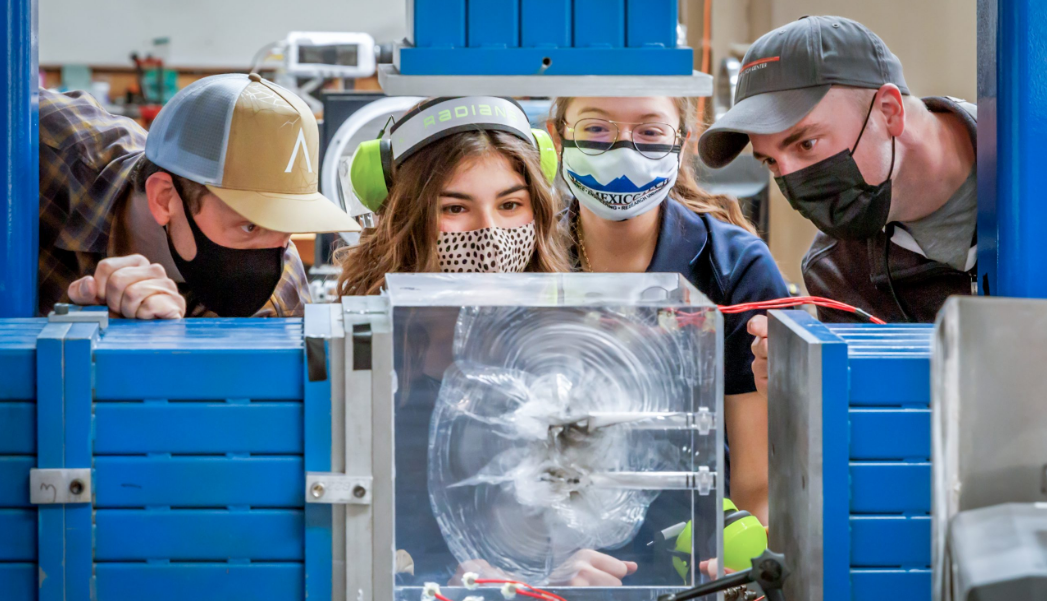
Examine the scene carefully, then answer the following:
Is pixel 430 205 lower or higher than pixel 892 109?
lower

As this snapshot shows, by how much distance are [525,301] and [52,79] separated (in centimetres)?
697

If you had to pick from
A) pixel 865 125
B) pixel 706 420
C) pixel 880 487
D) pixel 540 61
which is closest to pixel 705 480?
pixel 706 420

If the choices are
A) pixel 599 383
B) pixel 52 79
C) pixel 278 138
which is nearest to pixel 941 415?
pixel 599 383

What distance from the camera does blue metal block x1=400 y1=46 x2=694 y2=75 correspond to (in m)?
1.09

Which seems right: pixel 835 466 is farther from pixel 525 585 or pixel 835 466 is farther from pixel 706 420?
pixel 525 585

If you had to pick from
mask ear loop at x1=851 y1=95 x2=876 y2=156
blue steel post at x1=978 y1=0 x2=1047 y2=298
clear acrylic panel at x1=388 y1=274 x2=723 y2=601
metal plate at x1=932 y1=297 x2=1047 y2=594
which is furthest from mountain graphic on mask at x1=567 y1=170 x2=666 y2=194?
metal plate at x1=932 y1=297 x2=1047 y2=594

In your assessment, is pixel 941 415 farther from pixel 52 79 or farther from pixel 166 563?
pixel 52 79

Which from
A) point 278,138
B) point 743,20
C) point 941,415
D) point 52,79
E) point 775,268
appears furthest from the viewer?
point 52,79

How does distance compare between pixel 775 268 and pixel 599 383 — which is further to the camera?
pixel 775 268

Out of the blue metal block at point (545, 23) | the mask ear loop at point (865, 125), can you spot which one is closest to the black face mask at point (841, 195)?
the mask ear loop at point (865, 125)

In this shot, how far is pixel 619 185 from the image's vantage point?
1827mm

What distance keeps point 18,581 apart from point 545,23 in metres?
0.82

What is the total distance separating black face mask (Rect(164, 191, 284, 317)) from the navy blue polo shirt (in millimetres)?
720

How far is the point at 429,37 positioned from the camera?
3.59 ft
